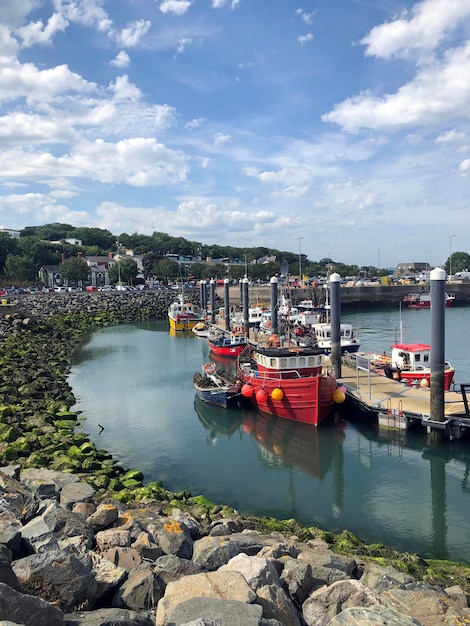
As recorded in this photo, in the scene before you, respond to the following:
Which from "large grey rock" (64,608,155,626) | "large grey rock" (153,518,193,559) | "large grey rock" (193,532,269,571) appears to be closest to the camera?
"large grey rock" (64,608,155,626)

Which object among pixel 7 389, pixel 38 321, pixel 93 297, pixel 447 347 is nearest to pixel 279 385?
pixel 7 389

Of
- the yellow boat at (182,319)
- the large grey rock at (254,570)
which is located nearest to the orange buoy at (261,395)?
the large grey rock at (254,570)

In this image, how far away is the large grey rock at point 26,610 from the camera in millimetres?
5750

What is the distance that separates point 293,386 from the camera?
24828mm

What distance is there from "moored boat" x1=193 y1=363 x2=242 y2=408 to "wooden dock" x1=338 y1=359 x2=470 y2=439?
6.06 meters

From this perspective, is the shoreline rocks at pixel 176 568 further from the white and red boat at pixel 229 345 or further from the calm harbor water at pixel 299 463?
the white and red boat at pixel 229 345

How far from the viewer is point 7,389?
27828mm

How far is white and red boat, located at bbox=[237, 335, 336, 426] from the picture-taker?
80.3 ft

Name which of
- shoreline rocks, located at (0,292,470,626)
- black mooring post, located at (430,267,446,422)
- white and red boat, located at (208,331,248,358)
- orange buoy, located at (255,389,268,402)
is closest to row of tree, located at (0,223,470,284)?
white and red boat, located at (208,331,248,358)

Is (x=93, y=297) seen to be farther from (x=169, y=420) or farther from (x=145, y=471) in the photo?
(x=145, y=471)

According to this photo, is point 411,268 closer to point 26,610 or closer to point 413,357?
point 413,357

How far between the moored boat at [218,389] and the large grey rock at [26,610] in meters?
22.0

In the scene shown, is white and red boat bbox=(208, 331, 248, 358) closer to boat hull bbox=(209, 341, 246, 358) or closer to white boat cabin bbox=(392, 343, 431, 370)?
boat hull bbox=(209, 341, 246, 358)

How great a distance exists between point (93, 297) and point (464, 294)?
242 ft
